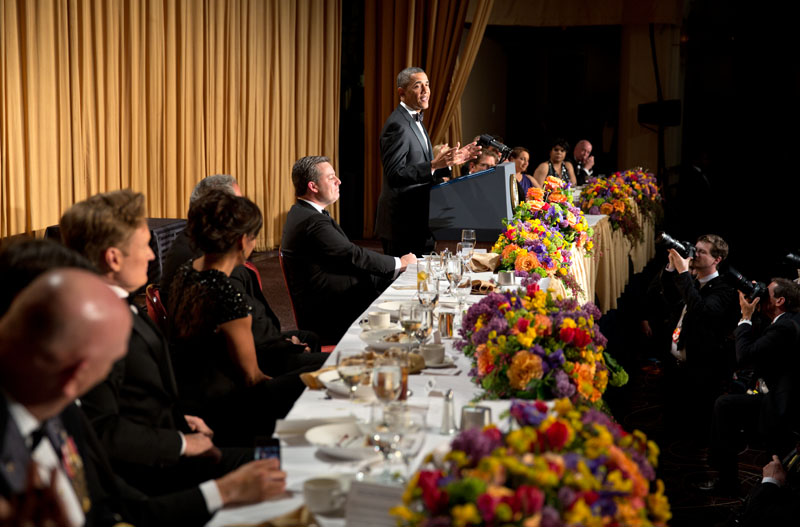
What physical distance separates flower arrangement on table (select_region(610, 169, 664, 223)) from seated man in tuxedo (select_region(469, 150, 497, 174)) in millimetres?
1034

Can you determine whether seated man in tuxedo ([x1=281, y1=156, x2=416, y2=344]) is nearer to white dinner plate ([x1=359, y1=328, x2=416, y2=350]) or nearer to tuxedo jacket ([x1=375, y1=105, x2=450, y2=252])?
tuxedo jacket ([x1=375, y1=105, x2=450, y2=252])

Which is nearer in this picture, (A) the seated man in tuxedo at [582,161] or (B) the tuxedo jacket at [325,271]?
(B) the tuxedo jacket at [325,271]

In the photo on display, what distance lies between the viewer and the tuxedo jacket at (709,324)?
4.52 metres

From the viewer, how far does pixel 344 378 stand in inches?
86.3

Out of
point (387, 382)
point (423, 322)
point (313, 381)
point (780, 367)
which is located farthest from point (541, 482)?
point (780, 367)

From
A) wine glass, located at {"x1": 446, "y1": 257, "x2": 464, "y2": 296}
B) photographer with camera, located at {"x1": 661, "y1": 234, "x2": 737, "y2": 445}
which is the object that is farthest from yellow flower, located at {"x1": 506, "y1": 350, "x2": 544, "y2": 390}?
photographer with camera, located at {"x1": 661, "y1": 234, "x2": 737, "y2": 445}

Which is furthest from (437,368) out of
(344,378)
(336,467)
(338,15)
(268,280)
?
(338,15)

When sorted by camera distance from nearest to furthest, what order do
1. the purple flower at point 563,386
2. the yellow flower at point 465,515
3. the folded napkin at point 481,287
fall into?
the yellow flower at point 465,515, the purple flower at point 563,386, the folded napkin at point 481,287

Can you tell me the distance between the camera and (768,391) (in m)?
3.83

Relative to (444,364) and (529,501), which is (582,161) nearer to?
(444,364)

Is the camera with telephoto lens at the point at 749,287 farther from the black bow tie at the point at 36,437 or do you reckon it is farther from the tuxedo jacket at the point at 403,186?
the black bow tie at the point at 36,437

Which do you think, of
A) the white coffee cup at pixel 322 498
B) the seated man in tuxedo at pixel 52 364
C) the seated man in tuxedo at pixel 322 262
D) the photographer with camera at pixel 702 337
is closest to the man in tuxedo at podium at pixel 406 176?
the seated man in tuxedo at pixel 322 262

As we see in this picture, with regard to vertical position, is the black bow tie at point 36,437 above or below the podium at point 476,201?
below

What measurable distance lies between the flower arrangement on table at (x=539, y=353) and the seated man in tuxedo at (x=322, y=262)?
65.0 inches
